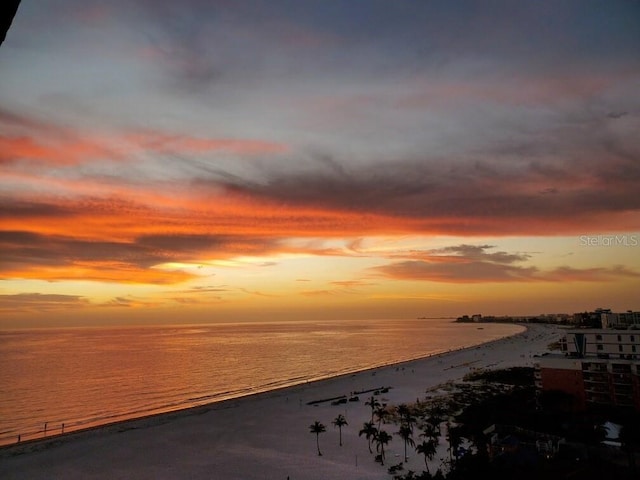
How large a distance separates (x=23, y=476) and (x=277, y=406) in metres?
33.6

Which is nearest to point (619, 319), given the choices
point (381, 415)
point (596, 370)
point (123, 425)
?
point (596, 370)

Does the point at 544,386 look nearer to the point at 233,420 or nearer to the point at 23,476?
the point at 233,420

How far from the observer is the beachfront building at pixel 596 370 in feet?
156

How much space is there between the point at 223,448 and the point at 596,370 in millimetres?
41378

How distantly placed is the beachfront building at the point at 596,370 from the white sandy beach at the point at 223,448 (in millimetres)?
20339

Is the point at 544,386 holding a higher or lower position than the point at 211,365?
higher

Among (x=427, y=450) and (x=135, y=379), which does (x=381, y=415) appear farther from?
(x=135, y=379)

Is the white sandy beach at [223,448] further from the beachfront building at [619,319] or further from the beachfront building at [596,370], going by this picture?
the beachfront building at [619,319]

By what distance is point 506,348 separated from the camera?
5704 inches

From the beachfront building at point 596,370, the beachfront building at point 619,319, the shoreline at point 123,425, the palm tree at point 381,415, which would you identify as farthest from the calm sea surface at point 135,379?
the beachfront building at point 619,319

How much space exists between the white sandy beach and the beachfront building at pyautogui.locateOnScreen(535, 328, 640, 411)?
2034cm

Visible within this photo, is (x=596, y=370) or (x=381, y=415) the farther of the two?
(x=381, y=415)

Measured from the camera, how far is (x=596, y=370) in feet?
162

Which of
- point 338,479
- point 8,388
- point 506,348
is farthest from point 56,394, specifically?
point 506,348
